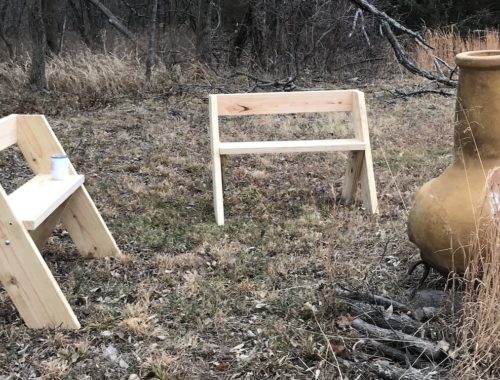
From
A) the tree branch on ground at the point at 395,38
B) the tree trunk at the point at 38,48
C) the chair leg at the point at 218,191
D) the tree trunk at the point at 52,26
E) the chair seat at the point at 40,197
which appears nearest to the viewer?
the chair seat at the point at 40,197

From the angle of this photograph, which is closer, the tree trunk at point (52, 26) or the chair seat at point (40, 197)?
the chair seat at point (40, 197)

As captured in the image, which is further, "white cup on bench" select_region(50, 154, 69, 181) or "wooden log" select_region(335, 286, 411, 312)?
"white cup on bench" select_region(50, 154, 69, 181)

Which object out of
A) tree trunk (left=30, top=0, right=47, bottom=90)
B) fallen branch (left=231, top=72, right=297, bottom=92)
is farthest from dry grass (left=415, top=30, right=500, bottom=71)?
tree trunk (left=30, top=0, right=47, bottom=90)

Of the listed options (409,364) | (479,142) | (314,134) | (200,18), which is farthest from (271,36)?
(409,364)

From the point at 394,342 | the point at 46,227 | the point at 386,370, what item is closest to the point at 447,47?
the point at 46,227

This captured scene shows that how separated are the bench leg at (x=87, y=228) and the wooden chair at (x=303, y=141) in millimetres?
913

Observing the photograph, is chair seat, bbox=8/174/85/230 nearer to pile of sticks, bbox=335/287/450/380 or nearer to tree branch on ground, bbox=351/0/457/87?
pile of sticks, bbox=335/287/450/380

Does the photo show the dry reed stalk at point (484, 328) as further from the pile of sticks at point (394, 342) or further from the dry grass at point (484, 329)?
the pile of sticks at point (394, 342)

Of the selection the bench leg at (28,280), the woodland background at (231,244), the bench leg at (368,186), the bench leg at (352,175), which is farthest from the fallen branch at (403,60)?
the bench leg at (28,280)

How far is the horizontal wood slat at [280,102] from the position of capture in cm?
467

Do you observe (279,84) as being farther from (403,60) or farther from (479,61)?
(479,61)

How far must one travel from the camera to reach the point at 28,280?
8.90 feet

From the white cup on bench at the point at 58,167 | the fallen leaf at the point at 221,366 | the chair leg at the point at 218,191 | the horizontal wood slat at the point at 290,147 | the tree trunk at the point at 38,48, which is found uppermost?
the tree trunk at the point at 38,48

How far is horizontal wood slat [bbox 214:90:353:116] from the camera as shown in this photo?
4668 millimetres
